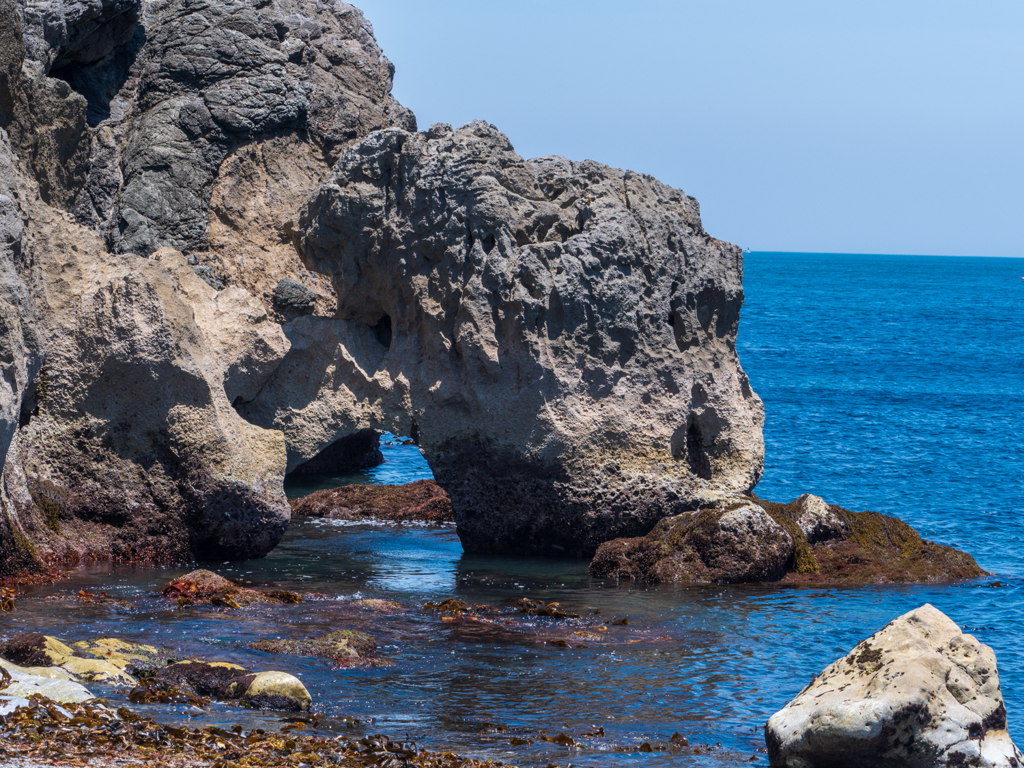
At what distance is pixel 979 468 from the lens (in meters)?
39.4

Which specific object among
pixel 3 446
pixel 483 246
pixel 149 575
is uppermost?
pixel 483 246

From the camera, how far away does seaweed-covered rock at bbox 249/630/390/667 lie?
15.6 meters

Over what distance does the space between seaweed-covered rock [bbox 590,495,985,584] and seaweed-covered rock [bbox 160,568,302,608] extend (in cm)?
654

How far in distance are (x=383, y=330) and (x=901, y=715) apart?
53.3ft

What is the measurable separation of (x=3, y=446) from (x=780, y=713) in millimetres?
11355

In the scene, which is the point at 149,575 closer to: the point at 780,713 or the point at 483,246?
the point at 483,246

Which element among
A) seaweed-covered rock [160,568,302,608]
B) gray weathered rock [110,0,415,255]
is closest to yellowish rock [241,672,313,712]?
seaweed-covered rock [160,568,302,608]

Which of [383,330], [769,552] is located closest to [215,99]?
[383,330]

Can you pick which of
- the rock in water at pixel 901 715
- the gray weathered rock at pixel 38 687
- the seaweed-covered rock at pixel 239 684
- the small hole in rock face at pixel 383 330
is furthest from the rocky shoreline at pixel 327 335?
the rock in water at pixel 901 715

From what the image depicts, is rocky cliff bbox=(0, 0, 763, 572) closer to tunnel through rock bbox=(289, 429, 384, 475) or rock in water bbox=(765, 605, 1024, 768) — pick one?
rock in water bbox=(765, 605, 1024, 768)

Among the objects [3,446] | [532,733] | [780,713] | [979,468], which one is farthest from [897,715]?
[979,468]

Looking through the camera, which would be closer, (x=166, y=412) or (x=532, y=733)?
(x=532, y=733)

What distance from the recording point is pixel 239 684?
13.6 meters

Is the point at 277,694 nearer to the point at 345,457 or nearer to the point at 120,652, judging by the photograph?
the point at 120,652
